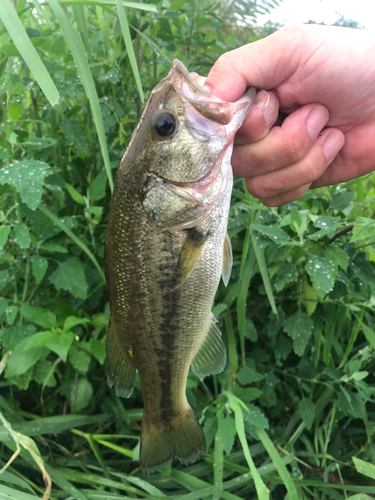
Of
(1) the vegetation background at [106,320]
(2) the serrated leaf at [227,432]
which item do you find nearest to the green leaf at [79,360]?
(1) the vegetation background at [106,320]

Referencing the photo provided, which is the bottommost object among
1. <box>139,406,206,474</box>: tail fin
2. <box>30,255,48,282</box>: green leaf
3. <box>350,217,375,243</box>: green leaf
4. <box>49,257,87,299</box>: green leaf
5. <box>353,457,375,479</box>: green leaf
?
<box>353,457,375,479</box>: green leaf

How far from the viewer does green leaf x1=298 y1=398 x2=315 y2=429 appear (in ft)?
5.15

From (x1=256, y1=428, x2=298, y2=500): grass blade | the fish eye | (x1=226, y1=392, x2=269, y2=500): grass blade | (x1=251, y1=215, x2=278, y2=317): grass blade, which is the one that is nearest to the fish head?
the fish eye

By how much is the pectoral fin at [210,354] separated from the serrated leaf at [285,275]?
347 mm

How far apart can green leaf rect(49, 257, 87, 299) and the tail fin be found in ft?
2.12

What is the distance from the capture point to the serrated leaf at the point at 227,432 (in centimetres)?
133

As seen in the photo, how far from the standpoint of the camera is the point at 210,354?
134 cm

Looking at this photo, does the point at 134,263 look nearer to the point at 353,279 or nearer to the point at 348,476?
the point at 353,279

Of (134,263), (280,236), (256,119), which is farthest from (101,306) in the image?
(256,119)

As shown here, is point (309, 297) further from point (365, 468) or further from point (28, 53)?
point (28, 53)

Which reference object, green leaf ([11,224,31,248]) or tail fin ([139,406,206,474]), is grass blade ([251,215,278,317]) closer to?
tail fin ([139,406,206,474])

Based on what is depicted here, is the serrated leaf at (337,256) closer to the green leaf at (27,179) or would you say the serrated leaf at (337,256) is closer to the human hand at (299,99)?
the human hand at (299,99)

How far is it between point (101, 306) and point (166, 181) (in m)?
1.08

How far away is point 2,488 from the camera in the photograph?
1059mm
